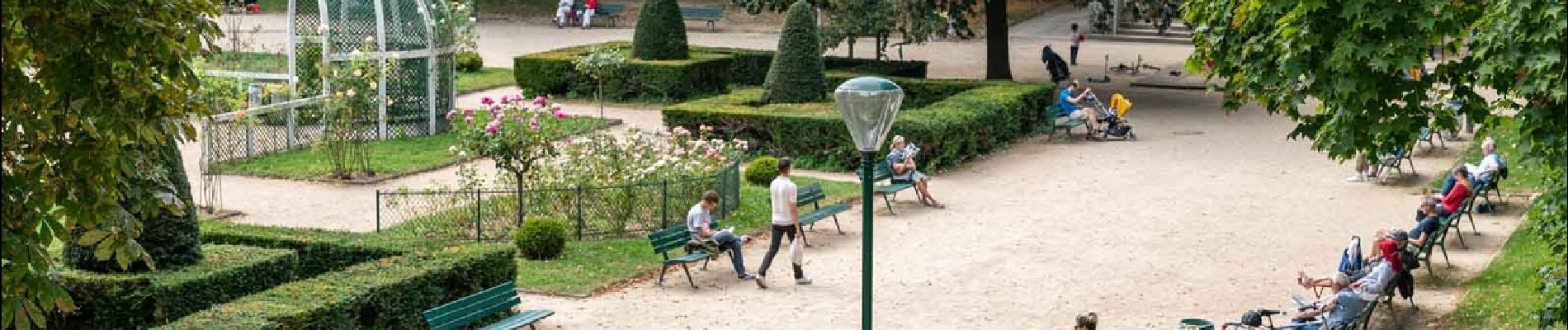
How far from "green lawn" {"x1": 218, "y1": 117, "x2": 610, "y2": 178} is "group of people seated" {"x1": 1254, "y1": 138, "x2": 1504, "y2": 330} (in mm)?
11765

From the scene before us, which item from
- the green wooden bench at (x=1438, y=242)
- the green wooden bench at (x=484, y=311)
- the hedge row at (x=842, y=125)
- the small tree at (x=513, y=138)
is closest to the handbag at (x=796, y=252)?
the green wooden bench at (x=484, y=311)

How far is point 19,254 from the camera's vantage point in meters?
9.00

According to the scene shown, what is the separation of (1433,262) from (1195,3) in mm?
4762

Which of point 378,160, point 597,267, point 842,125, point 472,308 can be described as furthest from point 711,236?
point 378,160

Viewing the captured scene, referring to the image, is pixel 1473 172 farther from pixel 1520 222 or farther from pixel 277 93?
pixel 277 93

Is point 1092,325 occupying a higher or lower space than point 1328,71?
lower

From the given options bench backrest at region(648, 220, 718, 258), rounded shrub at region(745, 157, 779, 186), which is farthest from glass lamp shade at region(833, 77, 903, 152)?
rounded shrub at region(745, 157, 779, 186)

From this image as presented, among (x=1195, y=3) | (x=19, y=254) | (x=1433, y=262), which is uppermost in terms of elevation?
(x=1195, y=3)

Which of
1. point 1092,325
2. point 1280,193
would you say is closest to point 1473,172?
point 1280,193

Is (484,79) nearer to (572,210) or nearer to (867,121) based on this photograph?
(572,210)

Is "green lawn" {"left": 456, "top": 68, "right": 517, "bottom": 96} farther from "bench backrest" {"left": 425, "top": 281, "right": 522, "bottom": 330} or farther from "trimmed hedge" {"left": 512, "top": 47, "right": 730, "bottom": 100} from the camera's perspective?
"bench backrest" {"left": 425, "top": 281, "right": 522, "bottom": 330}

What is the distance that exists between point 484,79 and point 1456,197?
20246 millimetres

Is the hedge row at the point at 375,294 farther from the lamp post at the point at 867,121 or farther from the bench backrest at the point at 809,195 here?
the bench backrest at the point at 809,195

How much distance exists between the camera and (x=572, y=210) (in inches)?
772
